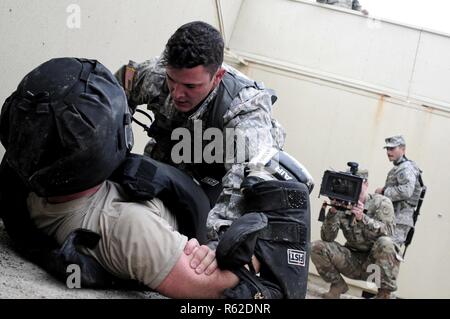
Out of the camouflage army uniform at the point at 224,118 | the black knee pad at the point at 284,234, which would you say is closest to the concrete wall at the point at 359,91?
the camouflage army uniform at the point at 224,118

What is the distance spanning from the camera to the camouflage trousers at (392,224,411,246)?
602 cm

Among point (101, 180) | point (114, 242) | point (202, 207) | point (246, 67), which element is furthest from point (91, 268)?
point (246, 67)

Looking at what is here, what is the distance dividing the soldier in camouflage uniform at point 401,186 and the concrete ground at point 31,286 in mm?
4738

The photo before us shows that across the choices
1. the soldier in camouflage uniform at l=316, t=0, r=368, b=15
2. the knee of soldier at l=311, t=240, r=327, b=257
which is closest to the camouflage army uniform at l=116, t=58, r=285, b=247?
the knee of soldier at l=311, t=240, r=327, b=257

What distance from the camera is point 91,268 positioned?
1557mm

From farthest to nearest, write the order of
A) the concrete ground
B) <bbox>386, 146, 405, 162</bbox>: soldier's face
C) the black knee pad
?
<bbox>386, 146, 405, 162</bbox>: soldier's face, the black knee pad, the concrete ground

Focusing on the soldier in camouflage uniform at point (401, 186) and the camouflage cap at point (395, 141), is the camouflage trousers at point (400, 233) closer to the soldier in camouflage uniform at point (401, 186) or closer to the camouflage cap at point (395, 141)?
the soldier in camouflage uniform at point (401, 186)

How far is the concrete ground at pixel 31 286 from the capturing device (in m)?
1.42

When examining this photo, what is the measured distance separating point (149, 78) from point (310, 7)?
4844mm

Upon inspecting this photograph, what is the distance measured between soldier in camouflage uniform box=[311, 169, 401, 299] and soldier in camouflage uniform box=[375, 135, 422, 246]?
67 cm

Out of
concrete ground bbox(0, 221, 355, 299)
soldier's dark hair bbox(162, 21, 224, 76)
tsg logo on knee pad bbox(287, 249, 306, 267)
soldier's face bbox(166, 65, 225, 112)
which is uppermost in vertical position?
soldier's dark hair bbox(162, 21, 224, 76)

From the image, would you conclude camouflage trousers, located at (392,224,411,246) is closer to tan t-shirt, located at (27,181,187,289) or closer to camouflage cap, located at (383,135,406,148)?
camouflage cap, located at (383,135,406,148)

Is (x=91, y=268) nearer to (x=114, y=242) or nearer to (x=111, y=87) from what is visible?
(x=114, y=242)

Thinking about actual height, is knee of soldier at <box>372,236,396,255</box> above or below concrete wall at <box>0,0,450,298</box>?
below
